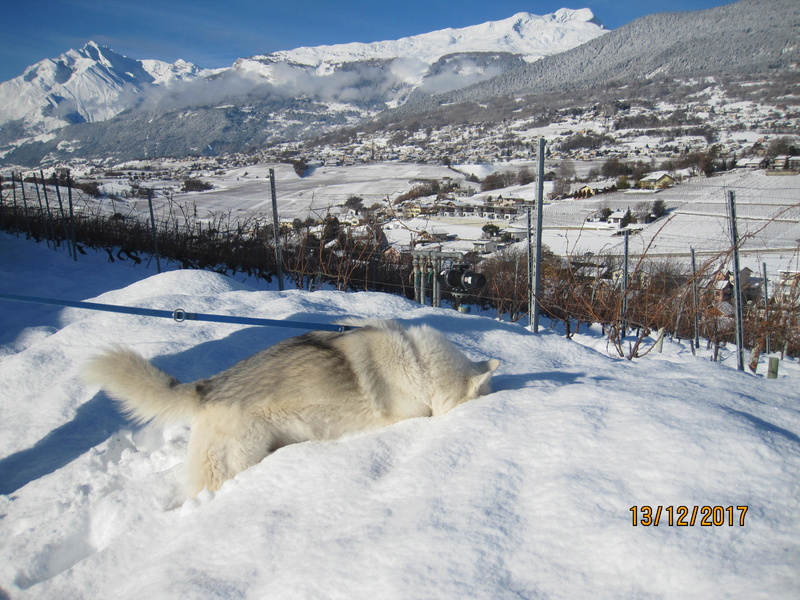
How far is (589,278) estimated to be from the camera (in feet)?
27.0

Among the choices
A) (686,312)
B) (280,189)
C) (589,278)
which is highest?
(280,189)

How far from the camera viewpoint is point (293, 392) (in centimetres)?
258

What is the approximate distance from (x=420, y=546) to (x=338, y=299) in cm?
413

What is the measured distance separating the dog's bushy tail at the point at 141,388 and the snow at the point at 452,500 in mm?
349

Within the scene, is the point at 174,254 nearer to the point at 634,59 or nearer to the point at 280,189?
the point at 280,189

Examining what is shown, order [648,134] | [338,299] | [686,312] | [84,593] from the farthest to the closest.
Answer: [648,134]
[686,312]
[338,299]
[84,593]

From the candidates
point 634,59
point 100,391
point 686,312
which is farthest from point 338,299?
point 634,59

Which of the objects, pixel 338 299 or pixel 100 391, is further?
pixel 338 299

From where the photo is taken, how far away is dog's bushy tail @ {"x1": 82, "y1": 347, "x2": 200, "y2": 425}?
2531 mm

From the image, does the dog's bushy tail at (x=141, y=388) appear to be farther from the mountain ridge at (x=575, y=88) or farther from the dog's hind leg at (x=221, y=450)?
the mountain ridge at (x=575, y=88)
